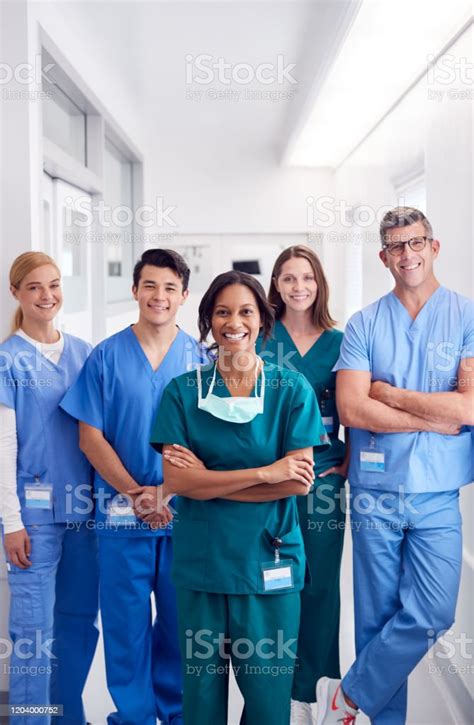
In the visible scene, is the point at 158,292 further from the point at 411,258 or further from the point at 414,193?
the point at 414,193

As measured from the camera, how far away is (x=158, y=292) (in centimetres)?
219

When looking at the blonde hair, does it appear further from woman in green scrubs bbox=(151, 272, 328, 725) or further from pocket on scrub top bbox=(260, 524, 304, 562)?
pocket on scrub top bbox=(260, 524, 304, 562)

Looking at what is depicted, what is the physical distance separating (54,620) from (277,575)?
3.09 ft

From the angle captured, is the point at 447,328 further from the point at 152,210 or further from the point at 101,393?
the point at 152,210

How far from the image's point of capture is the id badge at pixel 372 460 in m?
2.19

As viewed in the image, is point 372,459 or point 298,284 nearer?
point 372,459

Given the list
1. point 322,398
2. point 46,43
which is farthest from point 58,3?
point 322,398

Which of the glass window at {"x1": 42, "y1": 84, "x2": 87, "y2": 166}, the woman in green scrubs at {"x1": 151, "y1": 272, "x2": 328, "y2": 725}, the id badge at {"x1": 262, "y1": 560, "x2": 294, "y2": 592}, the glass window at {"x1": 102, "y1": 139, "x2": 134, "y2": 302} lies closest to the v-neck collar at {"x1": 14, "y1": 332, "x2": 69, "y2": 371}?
the woman in green scrubs at {"x1": 151, "y1": 272, "x2": 328, "y2": 725}

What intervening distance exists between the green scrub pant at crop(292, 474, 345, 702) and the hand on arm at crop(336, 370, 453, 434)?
0.96ft

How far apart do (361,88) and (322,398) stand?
7.69ft

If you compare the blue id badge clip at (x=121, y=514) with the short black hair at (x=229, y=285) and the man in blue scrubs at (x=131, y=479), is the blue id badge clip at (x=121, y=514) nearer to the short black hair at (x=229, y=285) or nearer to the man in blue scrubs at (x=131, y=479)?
the man in blue scrubs at (x=131, y=479)

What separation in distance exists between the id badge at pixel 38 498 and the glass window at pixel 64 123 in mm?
1921

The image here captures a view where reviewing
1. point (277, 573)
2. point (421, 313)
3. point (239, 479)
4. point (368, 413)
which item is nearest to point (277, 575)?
point (277, 573)

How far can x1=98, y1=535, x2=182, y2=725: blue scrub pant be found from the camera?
7.23 ft
